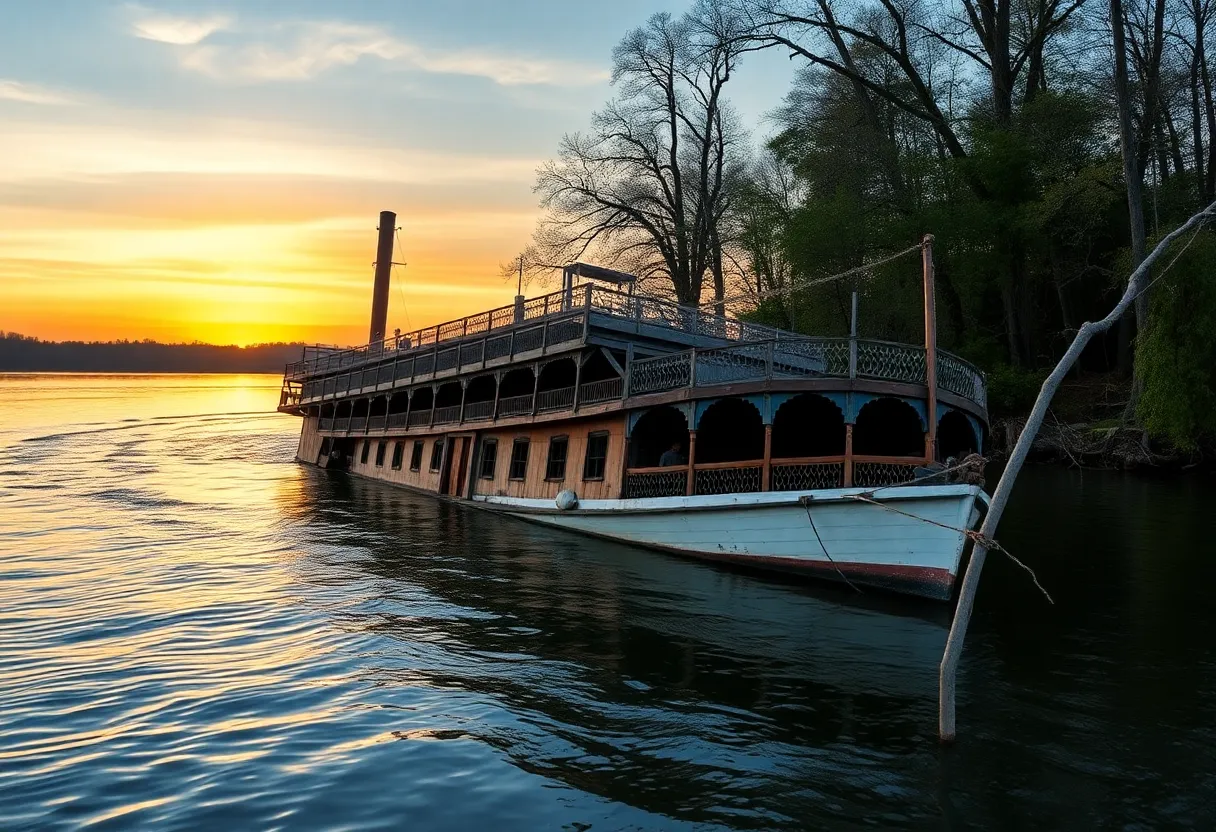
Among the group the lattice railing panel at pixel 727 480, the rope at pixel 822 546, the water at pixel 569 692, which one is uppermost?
the lattice railing panel at pixel 727 480

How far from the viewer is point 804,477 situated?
15344 millimetres

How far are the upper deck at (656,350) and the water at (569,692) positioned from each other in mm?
3769

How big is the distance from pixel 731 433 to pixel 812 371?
7.72 feet

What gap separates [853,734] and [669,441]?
11622mm

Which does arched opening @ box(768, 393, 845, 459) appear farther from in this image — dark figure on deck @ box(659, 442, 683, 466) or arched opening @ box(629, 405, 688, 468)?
dark figure on deck @ box(659, 442, 683, 466)

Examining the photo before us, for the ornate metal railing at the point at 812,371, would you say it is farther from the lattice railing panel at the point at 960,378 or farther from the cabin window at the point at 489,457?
the cabin window at the point at 489,457

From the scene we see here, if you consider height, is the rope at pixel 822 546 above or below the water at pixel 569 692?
above

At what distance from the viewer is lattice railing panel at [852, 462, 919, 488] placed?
1434cm

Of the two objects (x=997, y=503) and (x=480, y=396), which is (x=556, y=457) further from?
(x=997, y=503)

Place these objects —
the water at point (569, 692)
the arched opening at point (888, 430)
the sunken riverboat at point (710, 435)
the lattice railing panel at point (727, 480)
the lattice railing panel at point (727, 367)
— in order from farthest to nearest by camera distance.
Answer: the arched opening at point (888, 430), the lattice railing panel at point (727, 367), the lattice railing panel at point (727, 480), the sunken riverboat at point (710, 435), the water at point (569, 692)

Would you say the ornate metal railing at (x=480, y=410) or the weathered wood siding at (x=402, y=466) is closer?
the ornate metal railing at (x=480, y=410)

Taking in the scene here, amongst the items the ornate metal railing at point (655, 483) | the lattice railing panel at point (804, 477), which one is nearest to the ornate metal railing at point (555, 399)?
the ornate metal railing at point (655, 483)

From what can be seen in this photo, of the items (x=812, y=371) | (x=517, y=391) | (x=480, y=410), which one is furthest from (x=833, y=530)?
(x=517, y=391)

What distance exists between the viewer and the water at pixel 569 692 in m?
6.62
